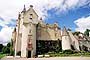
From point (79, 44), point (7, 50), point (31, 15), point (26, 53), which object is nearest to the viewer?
point (26, 53)

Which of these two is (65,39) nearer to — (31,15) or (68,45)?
(68,45)

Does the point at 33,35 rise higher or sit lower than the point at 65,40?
higher

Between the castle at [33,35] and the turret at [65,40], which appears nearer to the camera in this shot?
the castle at [33,35]

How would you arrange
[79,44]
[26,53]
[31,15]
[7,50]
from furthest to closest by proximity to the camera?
[7,50] → [79,44] → [31,15] → [26,53]

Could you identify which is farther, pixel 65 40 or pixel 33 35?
pixel 65 40

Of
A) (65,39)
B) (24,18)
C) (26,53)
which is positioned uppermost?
(24,18)

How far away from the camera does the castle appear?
56.8 m

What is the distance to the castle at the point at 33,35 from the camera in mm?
56781

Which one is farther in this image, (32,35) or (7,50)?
(7,50)

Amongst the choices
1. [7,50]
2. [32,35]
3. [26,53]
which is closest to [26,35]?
[32,35]

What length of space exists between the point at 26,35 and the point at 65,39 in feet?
41.7

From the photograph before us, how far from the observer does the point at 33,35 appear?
190ft

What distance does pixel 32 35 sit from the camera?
5750cm

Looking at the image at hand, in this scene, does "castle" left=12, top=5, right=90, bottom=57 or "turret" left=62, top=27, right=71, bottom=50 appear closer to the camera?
"castle" left=12, top=5, right=90, bottom=57
